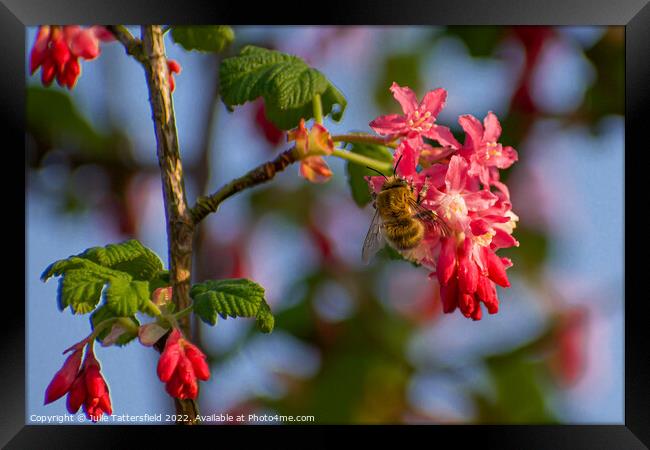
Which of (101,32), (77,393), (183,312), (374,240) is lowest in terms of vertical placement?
(77,393)

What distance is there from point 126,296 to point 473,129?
0.72m

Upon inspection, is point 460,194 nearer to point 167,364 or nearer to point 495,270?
point 495,270

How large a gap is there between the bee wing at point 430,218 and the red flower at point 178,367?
0.53 metres

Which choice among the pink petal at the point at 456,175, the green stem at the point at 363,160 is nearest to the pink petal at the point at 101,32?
the green stem at the point at 363,160

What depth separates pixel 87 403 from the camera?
1.63 meters

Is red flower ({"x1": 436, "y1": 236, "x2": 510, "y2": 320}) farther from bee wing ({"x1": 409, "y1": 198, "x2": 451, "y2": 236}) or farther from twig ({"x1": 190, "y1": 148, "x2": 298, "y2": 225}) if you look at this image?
twig ({"x1": 190, "y1": 148, "x2": 298, "y2": 225})

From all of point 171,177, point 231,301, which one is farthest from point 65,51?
point 231,301

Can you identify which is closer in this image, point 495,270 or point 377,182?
point 495,270

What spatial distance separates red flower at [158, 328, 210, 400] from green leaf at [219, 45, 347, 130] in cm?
48

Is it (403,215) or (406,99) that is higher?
(406,99)

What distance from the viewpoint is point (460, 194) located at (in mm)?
1607

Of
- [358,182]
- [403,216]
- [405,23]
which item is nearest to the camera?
[403,216]

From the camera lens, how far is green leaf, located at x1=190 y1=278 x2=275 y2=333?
5.09ft

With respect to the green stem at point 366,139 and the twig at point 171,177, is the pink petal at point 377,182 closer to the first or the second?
the green stem at point 366,139
